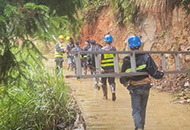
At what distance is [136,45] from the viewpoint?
3.68 meters

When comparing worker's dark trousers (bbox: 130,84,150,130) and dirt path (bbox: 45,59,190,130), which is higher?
worker's dark trousers (bbox: 130,84,150,130)

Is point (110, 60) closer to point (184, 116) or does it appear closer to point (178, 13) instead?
point (184, 116)

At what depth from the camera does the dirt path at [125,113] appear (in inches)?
163

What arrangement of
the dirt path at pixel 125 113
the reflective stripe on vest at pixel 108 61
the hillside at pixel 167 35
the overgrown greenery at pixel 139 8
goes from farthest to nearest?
the overgrown greenery at pixel 139 8 < the hillside at pixel 167 35 < the reflective stripe on vest at pixel 108 61 < the dirt path at pixel 125 113

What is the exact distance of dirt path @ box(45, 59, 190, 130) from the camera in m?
Answer: 4.14

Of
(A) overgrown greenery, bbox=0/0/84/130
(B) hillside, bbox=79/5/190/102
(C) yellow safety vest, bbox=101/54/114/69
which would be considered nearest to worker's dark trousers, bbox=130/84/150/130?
(A) overgrown greenery, bbox=0/0/84/130

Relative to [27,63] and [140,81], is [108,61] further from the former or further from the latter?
[27,63]

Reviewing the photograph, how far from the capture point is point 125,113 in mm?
4898

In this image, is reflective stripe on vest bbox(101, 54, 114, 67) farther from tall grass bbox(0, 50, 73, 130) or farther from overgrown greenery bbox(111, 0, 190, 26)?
overgrown greenery bbox(111, 0, 190, 26)

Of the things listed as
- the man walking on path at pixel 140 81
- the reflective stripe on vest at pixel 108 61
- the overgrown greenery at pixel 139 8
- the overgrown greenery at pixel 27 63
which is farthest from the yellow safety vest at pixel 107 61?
the overgrown greenery at pixel 139 8

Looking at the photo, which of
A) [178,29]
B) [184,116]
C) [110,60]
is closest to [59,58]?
[110,60]

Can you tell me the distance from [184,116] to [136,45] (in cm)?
225

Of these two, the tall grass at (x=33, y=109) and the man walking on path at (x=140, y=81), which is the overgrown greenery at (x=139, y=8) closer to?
the man walking on path at (x=140, y=81)

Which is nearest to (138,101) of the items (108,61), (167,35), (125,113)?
(125,113)
